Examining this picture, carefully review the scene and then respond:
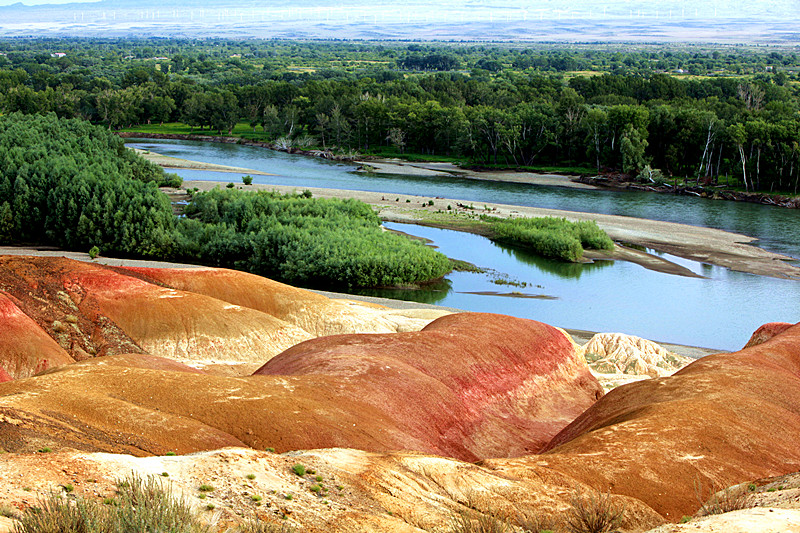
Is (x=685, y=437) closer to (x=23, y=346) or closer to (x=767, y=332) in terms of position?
(x=767, y=332)

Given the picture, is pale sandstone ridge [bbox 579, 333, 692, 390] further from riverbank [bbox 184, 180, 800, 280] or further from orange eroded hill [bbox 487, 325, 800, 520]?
riverbank [bbox 184, 180, 800, 280]

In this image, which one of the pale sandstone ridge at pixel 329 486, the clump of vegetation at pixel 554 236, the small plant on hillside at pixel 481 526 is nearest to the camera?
the small plant on hillside at pixel 481 526

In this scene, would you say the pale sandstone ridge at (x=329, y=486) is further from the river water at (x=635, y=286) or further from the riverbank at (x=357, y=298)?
the river water at (x=635, y=286)

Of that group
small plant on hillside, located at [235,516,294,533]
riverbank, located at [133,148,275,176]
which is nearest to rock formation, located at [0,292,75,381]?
small plant on hillside, located at [235,516,294,533]

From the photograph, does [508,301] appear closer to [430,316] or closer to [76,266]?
[430,316]

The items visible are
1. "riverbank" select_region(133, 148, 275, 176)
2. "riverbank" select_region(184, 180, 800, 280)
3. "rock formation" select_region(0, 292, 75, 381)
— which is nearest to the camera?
"rock formation" select_region(0, 292, 75, 381)

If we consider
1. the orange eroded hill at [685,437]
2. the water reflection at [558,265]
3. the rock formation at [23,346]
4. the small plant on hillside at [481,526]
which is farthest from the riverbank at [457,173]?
the small plant on hillside at [481,526]
